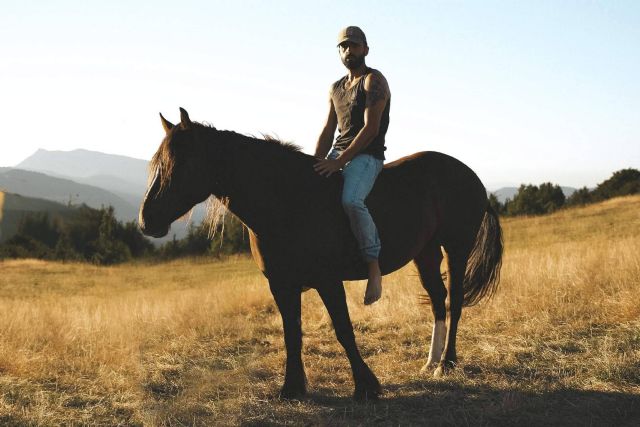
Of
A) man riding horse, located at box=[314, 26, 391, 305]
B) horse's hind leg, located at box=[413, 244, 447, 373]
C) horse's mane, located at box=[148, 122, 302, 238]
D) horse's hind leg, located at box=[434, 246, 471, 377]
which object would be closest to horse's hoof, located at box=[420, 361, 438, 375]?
horse's hind leg, located at box=[413, 244, 447, 373]

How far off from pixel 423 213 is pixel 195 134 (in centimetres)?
248

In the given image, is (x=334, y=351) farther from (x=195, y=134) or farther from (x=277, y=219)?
(x=195, y=134)

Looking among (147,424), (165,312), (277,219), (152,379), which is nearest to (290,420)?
(147,424)

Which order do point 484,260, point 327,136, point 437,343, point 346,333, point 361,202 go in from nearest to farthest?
point 361,202 → point 346,333 → point 327,136 → point 437,343 → point 484,260

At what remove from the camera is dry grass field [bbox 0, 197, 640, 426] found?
4.69m

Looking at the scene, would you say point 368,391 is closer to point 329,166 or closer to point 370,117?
point 329,166

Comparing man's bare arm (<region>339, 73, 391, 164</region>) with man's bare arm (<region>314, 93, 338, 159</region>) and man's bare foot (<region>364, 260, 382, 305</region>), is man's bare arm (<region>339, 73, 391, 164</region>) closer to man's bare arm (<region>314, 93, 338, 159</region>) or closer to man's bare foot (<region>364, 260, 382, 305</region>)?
man's bare arm (<region>314, 93, 338, 159</region>)

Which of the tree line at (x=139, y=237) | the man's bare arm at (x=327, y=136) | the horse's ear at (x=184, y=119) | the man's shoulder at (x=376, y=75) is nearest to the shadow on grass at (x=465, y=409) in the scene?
the man's bare arm at (x=327, y=136)

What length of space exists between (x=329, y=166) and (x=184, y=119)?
4.29ft

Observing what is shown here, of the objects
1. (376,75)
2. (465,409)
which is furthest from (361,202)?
(465,409)

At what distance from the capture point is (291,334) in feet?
16.7

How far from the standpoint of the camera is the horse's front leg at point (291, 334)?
488cm

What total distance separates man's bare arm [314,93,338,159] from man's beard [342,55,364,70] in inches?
20.7

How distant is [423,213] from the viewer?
561 cm
